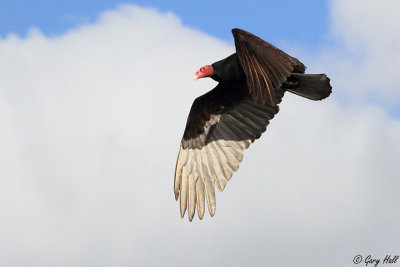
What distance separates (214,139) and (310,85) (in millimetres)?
1696

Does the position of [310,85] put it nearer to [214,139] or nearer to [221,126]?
[221,126]

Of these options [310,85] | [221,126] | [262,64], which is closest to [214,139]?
[221,126]

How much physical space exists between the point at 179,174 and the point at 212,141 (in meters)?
0.63

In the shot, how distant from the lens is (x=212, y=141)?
11055 mm

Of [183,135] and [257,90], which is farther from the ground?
[183,135]

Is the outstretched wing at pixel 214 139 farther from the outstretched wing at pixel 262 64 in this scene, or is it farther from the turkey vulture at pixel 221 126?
the outstretched wing at pixel 262 64

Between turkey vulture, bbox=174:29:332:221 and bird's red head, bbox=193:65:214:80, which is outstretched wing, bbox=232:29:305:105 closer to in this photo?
turkey vulture, bbox=174:29:332:221

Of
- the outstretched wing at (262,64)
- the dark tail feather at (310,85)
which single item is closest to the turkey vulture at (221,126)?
the dark tail feather at (310,85)

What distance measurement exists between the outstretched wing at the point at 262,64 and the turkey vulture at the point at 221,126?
4.30 feet

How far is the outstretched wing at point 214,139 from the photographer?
10.6 m

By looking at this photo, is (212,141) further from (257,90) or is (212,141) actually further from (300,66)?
(257,90)

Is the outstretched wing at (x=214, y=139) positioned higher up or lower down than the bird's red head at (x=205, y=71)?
lower down

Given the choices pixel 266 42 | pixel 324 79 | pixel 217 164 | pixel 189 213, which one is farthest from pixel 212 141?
pixel 266 42

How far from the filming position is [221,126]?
36.2ft
